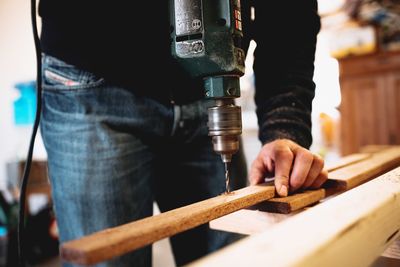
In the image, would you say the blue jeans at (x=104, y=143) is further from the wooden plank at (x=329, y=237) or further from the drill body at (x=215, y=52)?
the wooden plank at (x=329, y=237)

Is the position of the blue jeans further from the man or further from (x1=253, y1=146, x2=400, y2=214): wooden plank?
(x1=253, y1=146, x2=400, y2=214): wooden plank

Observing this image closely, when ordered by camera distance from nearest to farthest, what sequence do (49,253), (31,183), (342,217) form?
(342,217)
(49,253)
(31,183)

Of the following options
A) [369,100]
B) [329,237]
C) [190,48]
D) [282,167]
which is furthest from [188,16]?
[369,100]

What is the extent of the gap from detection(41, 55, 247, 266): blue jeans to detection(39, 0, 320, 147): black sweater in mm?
40

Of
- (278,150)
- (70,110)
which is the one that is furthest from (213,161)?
(70,110)

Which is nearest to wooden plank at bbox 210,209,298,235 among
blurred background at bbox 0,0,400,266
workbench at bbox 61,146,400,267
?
workbench at bbox 61,146,400,267

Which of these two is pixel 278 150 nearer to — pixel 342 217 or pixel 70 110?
pixel 342 217

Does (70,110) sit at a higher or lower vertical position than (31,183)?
higher

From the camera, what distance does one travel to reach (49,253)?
2.49 meters

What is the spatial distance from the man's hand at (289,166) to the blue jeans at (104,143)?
212 millimetres

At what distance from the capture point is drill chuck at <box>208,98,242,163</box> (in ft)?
2.06

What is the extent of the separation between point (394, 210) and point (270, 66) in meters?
0.50

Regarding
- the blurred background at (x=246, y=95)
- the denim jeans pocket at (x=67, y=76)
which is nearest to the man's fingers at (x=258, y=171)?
the denim jeans pocket at (x=67, y=76)

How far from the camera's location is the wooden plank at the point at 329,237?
0.29 metres
